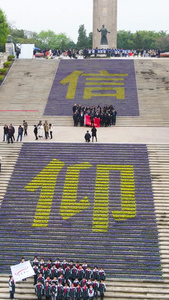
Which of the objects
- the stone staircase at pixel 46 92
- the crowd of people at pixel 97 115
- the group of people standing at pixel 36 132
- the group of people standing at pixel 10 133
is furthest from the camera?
the stone staircase at pixel 46 92

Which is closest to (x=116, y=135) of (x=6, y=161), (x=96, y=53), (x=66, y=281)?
(x=6, y=161)

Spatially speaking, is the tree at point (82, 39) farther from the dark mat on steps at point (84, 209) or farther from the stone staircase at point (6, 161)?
the dark mat on steps at point (84, 209)

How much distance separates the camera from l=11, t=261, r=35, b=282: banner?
66.1ft

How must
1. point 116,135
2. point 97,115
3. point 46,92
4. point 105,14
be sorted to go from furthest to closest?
point 105,14, point 46,92, point 97,115, point 116,135

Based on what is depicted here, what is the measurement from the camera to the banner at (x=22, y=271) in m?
20.2

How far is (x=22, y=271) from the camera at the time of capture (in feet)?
66.9

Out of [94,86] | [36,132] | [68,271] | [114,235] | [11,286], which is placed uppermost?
[94,86]

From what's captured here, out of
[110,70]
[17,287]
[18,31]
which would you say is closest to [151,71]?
[110,70]

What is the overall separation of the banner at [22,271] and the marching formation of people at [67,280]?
1.44ft

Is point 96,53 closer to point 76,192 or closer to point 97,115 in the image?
point 97,115

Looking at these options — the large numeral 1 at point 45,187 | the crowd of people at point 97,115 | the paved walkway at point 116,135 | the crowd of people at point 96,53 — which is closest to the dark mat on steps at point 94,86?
the crowd of people at point 97,115

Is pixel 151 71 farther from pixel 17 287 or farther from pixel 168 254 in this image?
pixel 17 287

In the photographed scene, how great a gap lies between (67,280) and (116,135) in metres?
16.4

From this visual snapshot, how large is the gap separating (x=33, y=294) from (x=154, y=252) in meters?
6.05
